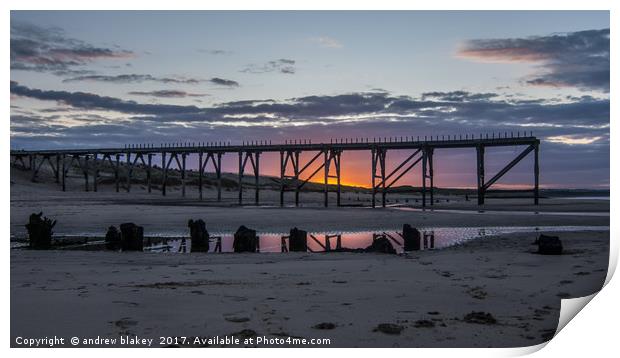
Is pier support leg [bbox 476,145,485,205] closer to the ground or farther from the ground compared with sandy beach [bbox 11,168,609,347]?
farther from the ground

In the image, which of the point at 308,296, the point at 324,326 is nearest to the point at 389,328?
the point at 324,326

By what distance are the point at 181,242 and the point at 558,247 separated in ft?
35.5

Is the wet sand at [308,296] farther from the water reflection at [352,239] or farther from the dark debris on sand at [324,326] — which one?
the water reflection at [352,239]

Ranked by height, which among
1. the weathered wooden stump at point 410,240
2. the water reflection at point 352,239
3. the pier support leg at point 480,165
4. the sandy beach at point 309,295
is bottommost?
the water reflection at point 352,239

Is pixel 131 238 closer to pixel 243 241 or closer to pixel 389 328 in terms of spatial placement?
pixel 243 241

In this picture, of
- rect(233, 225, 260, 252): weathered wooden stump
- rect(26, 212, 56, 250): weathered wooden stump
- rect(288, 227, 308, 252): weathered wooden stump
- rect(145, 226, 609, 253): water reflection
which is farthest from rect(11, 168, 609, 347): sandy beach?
rect(145, 226, 609, 253): water reflection

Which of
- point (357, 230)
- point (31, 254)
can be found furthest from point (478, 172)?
point (31, 254)

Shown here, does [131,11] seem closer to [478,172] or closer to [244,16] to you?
[244,16]

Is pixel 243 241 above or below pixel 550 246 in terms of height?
below

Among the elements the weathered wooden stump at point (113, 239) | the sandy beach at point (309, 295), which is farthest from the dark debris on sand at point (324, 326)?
the weathered wooden stump at point (113, 239)

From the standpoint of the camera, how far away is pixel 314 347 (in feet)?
17.4

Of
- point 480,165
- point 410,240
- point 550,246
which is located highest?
point 480,165

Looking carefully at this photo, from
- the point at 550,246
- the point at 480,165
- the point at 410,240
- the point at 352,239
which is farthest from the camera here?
the point at 480,165

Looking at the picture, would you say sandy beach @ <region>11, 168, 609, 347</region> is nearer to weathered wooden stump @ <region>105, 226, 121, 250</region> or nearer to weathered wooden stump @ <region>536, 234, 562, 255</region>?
weathered wooden stump @ <region>536, 234, 562, 255</region>
